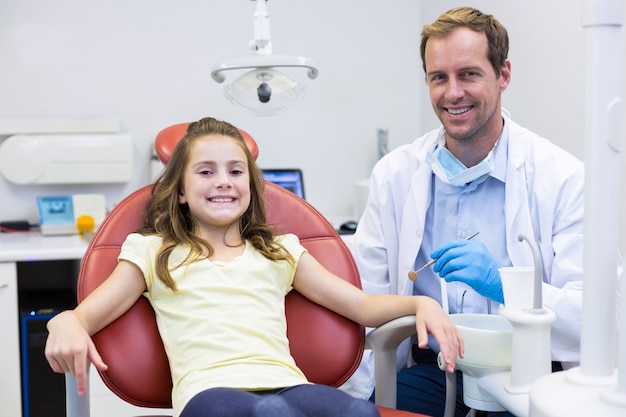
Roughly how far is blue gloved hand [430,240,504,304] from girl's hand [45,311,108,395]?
69 cm

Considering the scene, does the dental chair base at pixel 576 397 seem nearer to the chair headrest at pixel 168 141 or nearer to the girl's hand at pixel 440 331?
the girl's hand at pixel 440 331

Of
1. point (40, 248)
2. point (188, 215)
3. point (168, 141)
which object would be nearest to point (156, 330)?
point (188, 215)

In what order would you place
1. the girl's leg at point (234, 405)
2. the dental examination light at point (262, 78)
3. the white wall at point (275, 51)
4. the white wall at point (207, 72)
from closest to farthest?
the girl's leg at point (234, 405) → the dental examination light at point (262, 78) → the white wall at point (275, 51) → the white wall at point (207, 72)

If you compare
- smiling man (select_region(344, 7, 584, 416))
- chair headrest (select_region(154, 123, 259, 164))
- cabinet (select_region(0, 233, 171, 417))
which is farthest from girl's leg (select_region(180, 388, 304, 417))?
cabinet (select_region(0, 233, 171, 417))

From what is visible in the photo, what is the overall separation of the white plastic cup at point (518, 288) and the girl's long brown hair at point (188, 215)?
1.58 ft

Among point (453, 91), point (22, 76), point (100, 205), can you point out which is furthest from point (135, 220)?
point (22, 76)

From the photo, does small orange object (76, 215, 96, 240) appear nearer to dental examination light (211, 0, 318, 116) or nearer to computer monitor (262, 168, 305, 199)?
computer monitor (262, 168, 305, 199)

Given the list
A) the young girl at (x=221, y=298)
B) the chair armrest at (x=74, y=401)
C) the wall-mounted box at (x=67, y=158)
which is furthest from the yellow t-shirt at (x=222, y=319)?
the wall-mounted box at (x=67, y=158)

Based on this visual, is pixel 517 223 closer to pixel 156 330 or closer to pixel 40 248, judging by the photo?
pixel 156 330

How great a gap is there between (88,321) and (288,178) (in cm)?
163

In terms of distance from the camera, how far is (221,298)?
161 cm

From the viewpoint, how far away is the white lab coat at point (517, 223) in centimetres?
172

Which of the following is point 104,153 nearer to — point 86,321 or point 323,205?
point 323,205

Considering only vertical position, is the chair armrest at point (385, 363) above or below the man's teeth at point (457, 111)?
below
